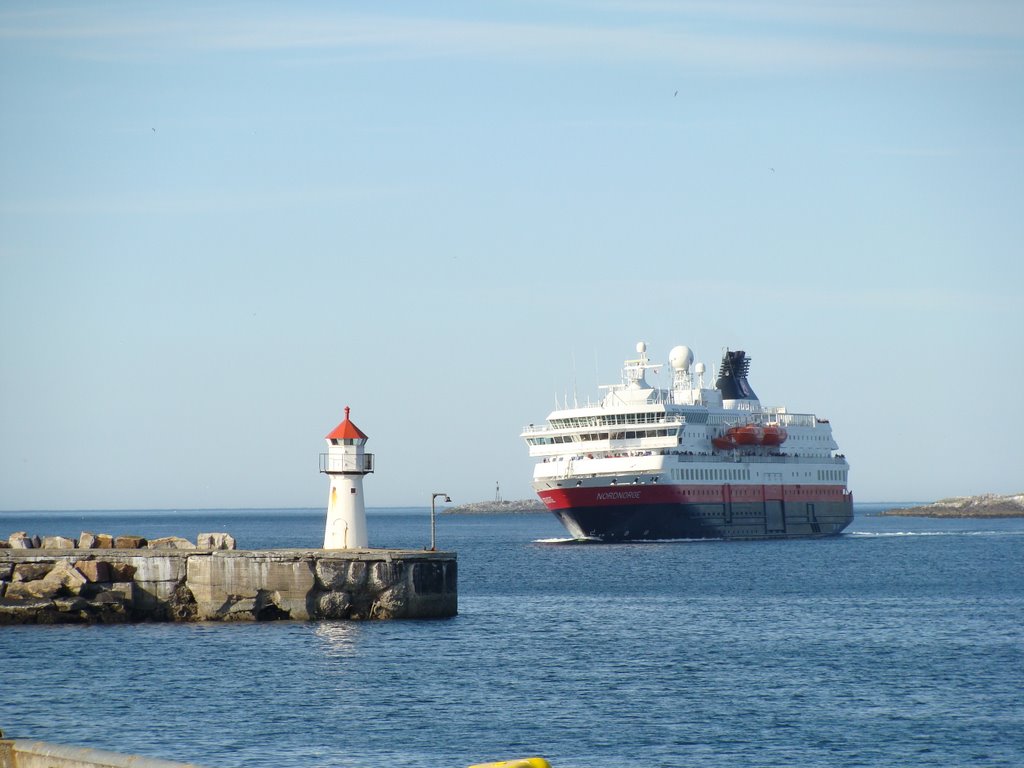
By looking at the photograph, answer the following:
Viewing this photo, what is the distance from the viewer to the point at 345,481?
34.5 meters

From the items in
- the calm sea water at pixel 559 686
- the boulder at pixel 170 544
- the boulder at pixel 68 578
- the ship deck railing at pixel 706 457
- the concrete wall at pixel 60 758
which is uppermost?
the ship deck railing at pixel 706 457

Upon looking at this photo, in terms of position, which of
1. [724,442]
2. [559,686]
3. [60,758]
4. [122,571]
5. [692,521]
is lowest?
[559,686]

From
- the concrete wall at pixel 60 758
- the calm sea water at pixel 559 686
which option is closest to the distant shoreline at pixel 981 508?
the calm sea water at pixel 559 686

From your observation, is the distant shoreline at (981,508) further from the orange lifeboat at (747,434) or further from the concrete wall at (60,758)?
the concrete wall at (60,758)

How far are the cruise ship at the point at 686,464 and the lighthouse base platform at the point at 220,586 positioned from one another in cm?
4177

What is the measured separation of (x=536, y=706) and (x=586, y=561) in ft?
132

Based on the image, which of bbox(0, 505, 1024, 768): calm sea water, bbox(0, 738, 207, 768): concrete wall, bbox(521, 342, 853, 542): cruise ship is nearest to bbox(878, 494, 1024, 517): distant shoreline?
bbox(521, 342, 853, 542): cruise ship

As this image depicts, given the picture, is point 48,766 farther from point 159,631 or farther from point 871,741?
point 159,631

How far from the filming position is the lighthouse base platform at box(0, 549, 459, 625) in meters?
32.6

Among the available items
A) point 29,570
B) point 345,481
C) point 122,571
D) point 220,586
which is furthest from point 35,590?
point 345,481

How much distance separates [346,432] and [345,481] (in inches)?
48.2

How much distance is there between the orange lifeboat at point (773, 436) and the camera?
85438 mm

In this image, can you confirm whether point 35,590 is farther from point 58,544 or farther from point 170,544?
point 170,544

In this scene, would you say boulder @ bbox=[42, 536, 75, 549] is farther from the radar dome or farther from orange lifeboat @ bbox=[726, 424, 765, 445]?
the radar dome
